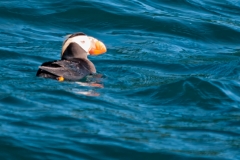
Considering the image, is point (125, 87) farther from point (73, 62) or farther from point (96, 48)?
point (96, 48)

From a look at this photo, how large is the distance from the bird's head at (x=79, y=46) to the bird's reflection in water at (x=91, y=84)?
50 centimetres

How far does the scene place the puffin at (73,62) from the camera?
848 cm

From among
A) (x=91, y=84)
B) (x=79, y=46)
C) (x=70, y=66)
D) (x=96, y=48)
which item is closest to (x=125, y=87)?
(x=91, y=84)

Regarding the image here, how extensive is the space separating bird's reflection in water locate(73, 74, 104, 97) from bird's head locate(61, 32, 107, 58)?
0.50 metres

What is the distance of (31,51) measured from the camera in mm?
10945

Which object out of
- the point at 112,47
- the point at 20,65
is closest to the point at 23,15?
the point at 112,47

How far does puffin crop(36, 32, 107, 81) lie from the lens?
8.48m

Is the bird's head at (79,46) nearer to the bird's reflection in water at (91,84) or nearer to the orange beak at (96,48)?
the orange beak at (96,48)

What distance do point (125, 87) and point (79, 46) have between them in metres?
1.24

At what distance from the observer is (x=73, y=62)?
29.8ft

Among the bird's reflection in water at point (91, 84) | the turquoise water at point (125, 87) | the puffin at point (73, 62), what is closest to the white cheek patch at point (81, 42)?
the puffin at point (73, 62)

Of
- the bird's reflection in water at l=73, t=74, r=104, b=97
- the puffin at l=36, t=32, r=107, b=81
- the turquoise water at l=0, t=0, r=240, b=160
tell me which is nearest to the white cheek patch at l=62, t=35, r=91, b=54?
the puffin at l=36, t=32, r=107, b=81

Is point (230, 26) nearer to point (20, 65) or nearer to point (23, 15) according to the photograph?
point (23, 15)

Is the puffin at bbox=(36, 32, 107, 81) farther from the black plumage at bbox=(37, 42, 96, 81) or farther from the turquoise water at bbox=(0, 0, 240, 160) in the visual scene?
the turquoise water at bbox=(0, 0, 240, 160)
